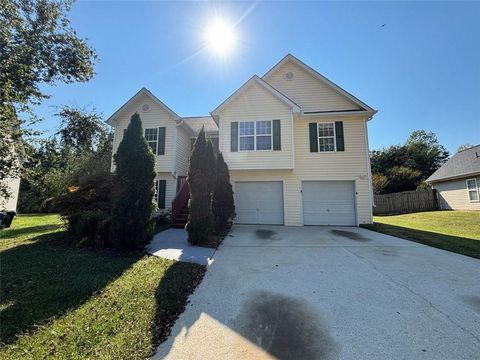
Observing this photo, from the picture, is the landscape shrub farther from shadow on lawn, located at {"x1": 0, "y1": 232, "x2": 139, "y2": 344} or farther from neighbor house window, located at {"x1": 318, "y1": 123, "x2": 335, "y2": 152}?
neighbor house window, located at {"x1": 318, "y1": 123, "x2": 335, "y2": 152}

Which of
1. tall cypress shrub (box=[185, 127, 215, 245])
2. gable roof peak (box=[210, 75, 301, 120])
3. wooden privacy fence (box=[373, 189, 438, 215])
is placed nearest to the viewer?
tall cypress shrub (box=[185, 127, 215, 245])

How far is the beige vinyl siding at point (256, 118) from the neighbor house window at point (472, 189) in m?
17.8

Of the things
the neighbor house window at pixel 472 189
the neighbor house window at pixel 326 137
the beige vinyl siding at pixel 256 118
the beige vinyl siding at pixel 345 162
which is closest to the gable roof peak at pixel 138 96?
the beige vinyl siding at pixel 256 118

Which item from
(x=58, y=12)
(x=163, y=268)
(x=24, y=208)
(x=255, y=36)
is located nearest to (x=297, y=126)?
(x=255, y=36)

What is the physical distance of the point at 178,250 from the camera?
711 centimetres

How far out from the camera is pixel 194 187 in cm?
782

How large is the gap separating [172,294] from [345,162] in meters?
11.2

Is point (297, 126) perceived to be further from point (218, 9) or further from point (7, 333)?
point (7, 333)

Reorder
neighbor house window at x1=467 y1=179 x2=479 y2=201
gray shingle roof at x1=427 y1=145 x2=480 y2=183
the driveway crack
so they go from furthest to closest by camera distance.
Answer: gray shingle roof at x1=427 y1=145 x2=480 y2=183
neighbor house window at x1=467 y1=179 x2=479 y2=201
the driveway crack

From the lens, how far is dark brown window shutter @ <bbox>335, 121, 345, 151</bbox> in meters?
12.4

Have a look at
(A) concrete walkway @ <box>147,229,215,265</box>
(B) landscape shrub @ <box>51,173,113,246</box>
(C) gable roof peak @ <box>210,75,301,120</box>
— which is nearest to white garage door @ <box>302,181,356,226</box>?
(C) gable roof peak @ <box>210,75,301,120</box>

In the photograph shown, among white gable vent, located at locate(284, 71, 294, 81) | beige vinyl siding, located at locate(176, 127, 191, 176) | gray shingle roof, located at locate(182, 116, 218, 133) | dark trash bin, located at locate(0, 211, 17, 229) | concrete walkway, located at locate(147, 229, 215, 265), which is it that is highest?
white gable vent, located at locate(284, 71, 294, 81)

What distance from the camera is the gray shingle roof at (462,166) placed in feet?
60.8

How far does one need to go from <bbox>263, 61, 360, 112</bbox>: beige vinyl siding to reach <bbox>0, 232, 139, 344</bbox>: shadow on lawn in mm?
12052
